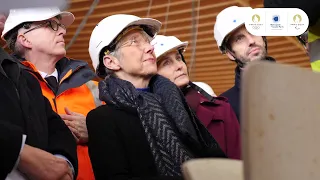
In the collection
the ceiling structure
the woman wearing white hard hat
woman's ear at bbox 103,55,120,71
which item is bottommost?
the ceiling structure

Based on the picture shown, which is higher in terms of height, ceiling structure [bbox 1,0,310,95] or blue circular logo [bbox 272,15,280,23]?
blue circular logo [bbox 272,15,280,23]

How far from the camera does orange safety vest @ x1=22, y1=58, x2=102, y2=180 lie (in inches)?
82.9

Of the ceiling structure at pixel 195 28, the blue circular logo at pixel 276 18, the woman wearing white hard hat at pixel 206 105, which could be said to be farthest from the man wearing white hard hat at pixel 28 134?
A: the ceiling structure at pixel 195 28

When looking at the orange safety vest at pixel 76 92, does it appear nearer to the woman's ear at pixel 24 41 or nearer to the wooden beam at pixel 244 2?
the woman's ear at pixel 24 41

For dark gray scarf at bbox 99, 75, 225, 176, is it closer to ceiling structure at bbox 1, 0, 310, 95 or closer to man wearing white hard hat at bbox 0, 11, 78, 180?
man wearing white hard hat at bbox 0, 11, 78, 180

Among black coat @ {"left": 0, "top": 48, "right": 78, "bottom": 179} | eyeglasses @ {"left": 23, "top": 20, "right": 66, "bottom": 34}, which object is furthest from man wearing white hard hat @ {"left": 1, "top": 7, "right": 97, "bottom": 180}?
black coat @ {"left": 0, "top": 48, "right": 78, "bottom": 179}

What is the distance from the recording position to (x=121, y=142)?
185 centimetres

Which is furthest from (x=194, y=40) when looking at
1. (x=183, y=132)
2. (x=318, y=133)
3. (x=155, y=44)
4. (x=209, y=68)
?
(x=318, y=133)

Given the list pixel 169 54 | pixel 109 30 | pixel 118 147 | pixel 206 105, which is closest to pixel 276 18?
pixel 206 105

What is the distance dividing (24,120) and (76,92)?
2.51 ft

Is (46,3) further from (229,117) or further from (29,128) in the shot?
(229,117)

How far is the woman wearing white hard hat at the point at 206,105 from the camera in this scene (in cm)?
231

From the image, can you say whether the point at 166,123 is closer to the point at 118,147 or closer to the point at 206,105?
the point at 118,147

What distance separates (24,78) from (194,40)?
5202mm
